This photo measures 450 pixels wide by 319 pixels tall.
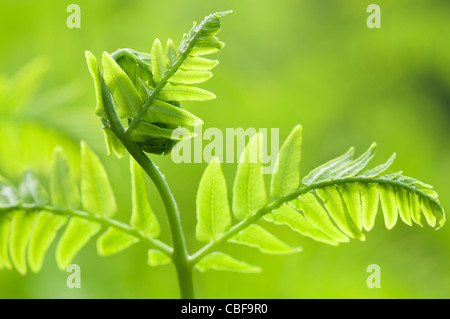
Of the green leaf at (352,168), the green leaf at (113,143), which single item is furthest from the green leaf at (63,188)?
the green leaf at (352,168)

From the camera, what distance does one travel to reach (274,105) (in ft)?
6.70

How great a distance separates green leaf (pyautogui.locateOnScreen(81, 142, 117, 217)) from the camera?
0.65 m

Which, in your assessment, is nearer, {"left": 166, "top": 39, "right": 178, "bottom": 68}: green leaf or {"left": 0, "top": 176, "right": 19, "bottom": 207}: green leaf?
{"left": 166, "top": 39, "right": 178, "bottom": 68}: green leaf

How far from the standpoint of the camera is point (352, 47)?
2.46m

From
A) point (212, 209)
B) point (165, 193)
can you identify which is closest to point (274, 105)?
point (212, 209)

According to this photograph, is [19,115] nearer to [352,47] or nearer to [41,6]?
[41,6]

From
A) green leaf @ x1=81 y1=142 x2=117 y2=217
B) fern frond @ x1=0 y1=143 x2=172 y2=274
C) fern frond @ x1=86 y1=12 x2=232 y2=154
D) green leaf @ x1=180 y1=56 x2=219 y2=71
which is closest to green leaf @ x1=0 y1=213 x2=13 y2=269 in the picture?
fern frond @ x1=0 y1=143 x2=172 y2=274

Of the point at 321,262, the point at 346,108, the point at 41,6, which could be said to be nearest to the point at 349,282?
the point at 321,262

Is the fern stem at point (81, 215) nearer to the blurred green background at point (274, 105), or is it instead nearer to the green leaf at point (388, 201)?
the green leaf at point (388, 201)

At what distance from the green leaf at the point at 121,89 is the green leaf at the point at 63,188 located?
161 millimetres

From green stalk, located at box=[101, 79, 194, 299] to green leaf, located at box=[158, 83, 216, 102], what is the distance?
60 millimetres

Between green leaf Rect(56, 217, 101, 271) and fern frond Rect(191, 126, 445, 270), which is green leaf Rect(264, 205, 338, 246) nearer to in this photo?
fern frond Rect(191, 126, 445, 270)

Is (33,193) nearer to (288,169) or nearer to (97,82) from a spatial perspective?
(97,82)

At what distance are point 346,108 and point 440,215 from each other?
1.76m
